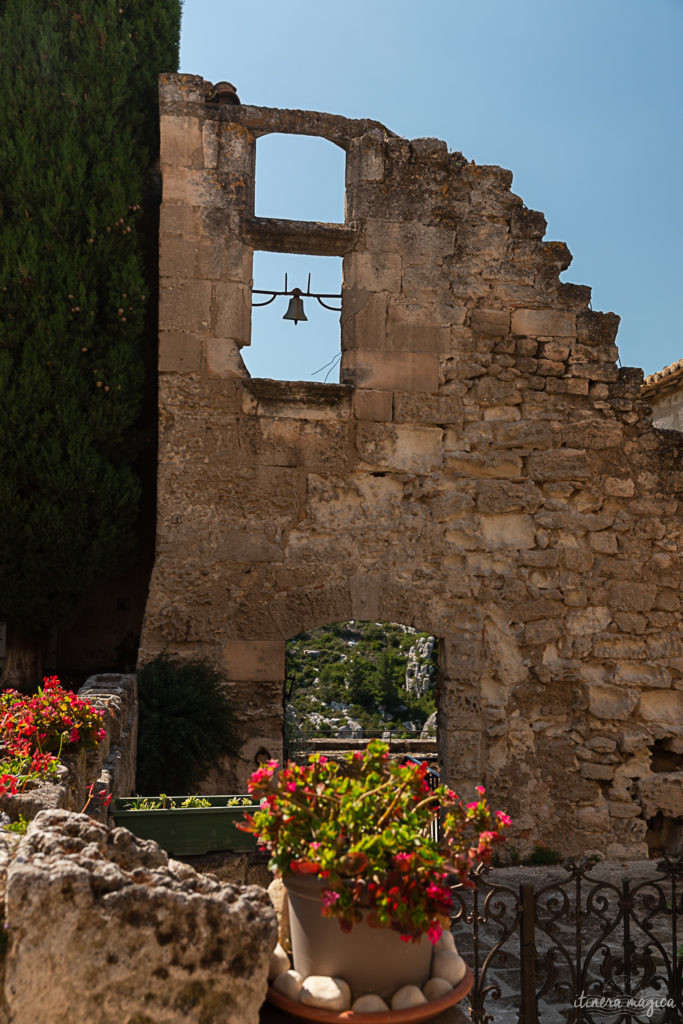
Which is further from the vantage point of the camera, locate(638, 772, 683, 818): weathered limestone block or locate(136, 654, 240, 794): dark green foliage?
locate(638, 772, 683, 818): weathered limestone block

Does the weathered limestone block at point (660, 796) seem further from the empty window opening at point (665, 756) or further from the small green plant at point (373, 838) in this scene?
the small green plant at point (373, 838)

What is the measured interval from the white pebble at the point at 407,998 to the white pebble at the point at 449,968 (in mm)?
125

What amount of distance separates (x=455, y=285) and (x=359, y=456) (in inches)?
66.0

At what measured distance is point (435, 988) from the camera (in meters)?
1.88

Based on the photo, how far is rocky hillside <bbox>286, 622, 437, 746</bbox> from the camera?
1622 cm

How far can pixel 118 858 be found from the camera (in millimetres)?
1898

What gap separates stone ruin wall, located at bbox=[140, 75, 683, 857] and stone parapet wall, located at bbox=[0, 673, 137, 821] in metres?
0.95

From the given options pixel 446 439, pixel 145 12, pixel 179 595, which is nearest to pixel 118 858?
pixel 179 595

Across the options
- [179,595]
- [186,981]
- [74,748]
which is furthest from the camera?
[179,595]

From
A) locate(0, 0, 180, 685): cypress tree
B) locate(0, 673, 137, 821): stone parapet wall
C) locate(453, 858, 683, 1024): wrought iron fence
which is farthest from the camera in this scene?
locate(0, 0, 180, 685): cypress tree

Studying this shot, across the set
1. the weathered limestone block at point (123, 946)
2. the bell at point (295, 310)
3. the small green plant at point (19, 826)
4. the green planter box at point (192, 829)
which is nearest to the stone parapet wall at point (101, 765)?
the small green plant at point (19, 826)

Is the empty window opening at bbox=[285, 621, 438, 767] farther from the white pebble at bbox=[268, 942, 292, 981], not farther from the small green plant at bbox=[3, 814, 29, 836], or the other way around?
the white pebble at bbox=[268, 942, 292, 981]

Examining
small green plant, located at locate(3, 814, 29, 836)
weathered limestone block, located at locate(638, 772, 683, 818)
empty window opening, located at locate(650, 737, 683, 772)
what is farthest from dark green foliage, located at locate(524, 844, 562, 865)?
small green plant, located at locate(3, 814, 29, 836)

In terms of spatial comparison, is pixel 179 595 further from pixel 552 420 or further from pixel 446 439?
pixel 552 420
